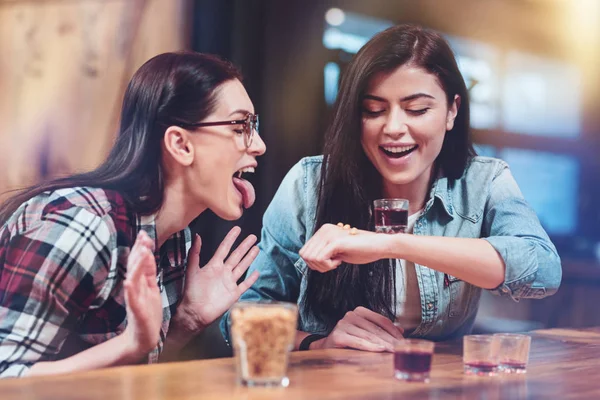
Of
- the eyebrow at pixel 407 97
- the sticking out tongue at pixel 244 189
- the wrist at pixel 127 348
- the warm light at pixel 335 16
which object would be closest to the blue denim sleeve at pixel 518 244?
the eyebrow at pixel 407 97

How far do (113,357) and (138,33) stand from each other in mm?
1317

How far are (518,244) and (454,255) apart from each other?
0.72 ft

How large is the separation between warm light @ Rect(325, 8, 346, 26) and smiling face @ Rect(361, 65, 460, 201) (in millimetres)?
819

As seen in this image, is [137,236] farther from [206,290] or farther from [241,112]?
[241,112]

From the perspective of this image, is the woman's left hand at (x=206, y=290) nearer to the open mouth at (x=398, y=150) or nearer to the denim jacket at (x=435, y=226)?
the denim jacket at (x=435, y=226)

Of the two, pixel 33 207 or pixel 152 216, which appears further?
pixel 152 216

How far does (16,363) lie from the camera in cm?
166

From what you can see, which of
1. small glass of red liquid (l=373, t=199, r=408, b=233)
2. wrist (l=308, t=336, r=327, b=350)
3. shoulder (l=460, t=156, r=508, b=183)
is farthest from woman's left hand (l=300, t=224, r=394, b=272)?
shoulder (l=460, t=156, r=508, b=183)

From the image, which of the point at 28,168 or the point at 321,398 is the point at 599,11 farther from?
the point at 321,398

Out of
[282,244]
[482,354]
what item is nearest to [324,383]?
[482,354]

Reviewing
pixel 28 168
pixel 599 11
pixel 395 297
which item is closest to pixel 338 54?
pixel 395 297

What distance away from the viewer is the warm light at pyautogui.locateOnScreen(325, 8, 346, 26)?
10.3 ft

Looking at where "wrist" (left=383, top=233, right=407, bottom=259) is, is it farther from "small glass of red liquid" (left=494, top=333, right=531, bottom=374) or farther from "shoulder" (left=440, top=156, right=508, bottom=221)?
"shoulder" (left=440, top=156, right=508, bottom=221)

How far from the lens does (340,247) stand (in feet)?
6.10
